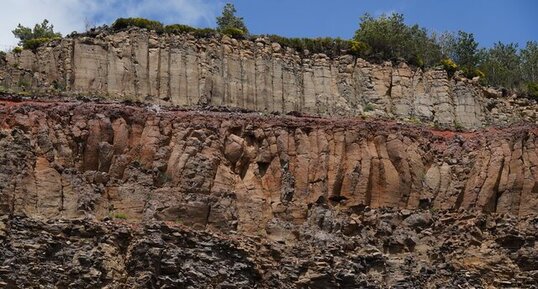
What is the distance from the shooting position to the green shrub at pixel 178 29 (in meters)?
57.8

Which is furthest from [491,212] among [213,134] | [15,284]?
[15,284]

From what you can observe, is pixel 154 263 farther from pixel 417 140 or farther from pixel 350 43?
pixel 350 43

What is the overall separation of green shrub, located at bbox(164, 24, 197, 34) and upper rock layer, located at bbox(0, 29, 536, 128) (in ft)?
1.28

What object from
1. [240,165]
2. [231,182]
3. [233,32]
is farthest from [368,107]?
[231,182]

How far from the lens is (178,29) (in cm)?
5788

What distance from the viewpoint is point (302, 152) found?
5156cm

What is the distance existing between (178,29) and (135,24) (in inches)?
77.2

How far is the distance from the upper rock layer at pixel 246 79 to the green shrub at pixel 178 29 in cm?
39

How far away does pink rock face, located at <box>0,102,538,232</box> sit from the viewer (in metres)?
47.0

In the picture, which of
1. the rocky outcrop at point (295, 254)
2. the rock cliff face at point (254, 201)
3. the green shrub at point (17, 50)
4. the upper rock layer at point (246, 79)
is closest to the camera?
the rocky outcrop at point (295, 254)

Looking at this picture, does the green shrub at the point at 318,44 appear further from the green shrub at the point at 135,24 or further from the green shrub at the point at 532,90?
the green shrub at the point at 532,90

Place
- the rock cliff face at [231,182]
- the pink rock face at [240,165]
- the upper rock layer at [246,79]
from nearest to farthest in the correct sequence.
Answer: the rock cliff face at [231,182], the pink rock face at [240,165], the upper rock layer at [246,79]

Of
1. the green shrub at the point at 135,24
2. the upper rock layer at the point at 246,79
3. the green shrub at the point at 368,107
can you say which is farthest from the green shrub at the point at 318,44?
the green shrub at the point at 135,24

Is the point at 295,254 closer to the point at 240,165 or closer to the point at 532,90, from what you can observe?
the point at 240,165
